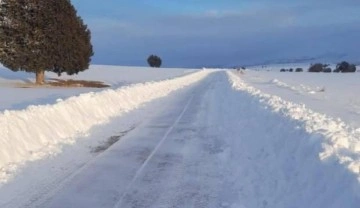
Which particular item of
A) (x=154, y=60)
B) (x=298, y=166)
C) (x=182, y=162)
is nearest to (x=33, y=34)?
(x=182, y=162)

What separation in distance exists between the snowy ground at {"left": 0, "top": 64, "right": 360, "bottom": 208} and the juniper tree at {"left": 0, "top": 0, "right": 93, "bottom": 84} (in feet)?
84.6

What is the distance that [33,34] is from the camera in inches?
1614

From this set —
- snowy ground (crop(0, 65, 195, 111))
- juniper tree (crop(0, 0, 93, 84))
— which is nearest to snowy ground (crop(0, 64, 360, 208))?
snowy ground (crop(0, 65, 195, 111))

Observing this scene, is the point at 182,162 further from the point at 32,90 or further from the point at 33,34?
the point at 33,34

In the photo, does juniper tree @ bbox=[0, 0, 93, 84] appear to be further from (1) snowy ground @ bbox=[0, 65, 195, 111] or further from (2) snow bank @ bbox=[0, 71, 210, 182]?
(2) snow bank @ bbox=[0, 71, 210, 182]

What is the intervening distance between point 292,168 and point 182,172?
8.21 feet

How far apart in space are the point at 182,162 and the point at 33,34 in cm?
3325

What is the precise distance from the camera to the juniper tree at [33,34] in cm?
4034

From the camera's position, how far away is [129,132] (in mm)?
15211

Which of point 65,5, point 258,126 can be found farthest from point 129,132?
point 65,5

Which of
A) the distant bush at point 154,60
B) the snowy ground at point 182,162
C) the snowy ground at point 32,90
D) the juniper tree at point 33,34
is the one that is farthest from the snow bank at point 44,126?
the distant bush at point 154,60

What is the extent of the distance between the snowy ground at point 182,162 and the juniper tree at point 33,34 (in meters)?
25.8

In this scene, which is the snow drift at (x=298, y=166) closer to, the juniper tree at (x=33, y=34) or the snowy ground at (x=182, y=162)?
the snowy ground at (x=182, y=162)

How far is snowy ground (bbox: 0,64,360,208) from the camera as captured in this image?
692 centimetres
